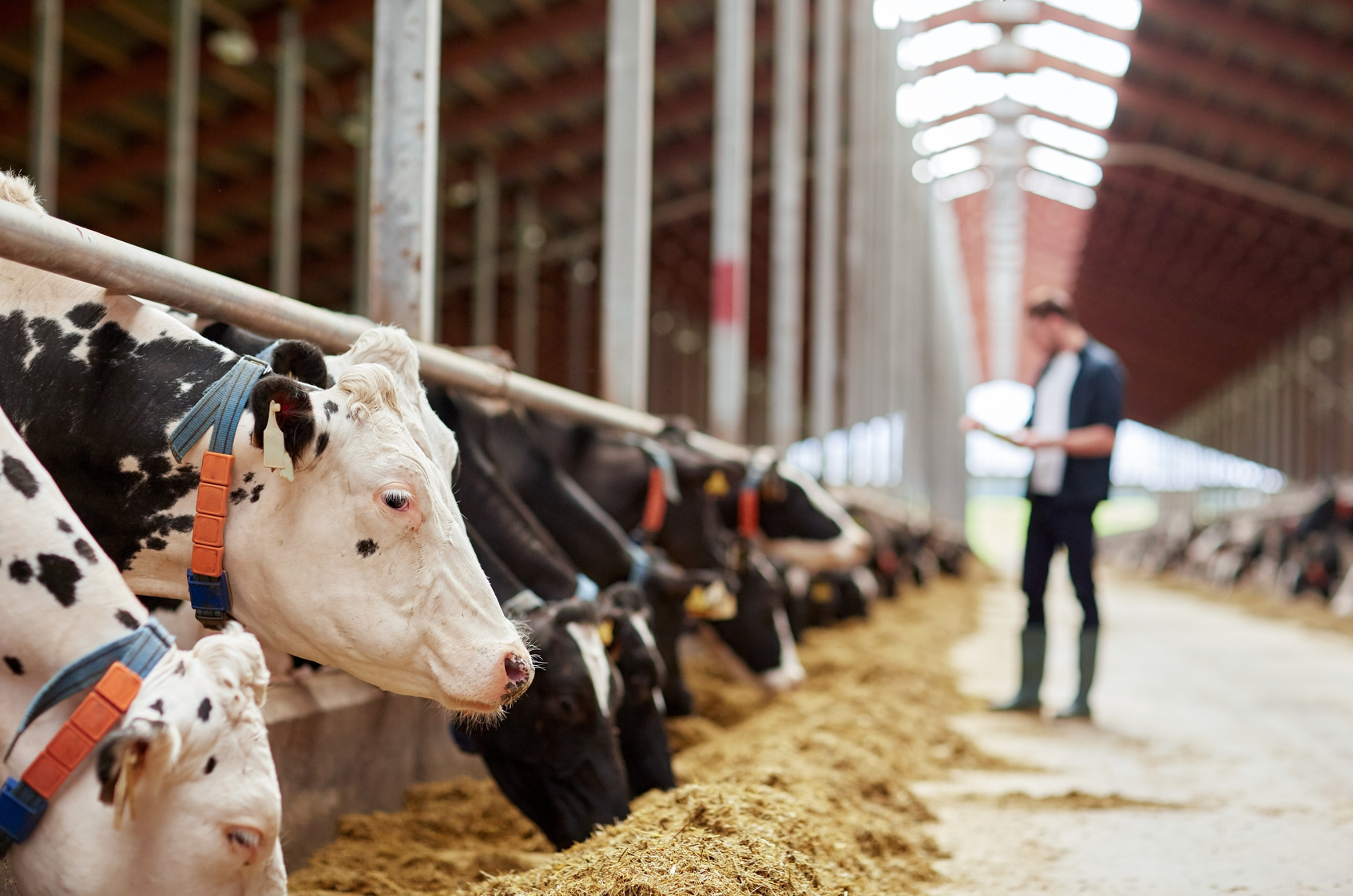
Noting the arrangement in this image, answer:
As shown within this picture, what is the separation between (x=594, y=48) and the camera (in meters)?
16.5

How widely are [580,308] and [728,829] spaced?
72.5 ft

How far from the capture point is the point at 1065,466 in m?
5.95

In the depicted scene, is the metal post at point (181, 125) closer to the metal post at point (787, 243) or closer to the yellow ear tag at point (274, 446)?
the metal post at point (787, 243)

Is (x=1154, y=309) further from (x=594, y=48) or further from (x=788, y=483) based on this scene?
(x=788, y=483)

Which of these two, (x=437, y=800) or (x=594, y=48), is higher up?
(x=594, y=48)

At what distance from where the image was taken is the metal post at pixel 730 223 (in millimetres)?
8914

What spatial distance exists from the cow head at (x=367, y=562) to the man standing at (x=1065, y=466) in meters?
4.21

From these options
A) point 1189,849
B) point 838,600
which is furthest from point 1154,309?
point 1189,849

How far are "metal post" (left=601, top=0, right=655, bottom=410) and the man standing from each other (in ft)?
6.29

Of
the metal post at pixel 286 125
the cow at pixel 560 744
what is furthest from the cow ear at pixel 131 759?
the metal post at pixel 286 125

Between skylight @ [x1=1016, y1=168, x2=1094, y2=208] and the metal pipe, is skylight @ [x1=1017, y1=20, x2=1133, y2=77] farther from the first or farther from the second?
the metal pipe

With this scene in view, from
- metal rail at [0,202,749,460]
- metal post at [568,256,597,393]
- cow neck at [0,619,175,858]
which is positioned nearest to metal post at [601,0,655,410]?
metal rail at [0,202,749,460]

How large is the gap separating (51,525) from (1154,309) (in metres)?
39.6

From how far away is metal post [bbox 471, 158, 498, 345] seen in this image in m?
18.3
